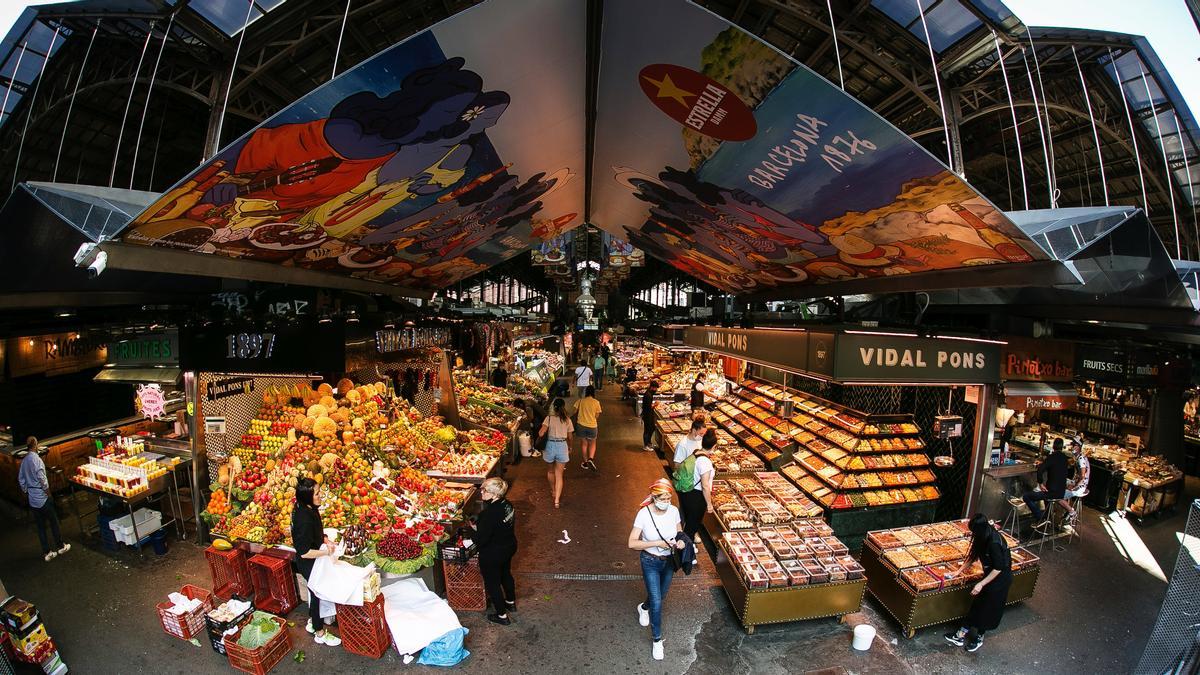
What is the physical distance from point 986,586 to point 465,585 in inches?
195

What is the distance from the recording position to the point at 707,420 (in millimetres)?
10867

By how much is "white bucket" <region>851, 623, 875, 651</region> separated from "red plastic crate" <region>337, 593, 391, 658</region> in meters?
4.29

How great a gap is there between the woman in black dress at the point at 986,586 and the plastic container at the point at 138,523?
9.16 meters

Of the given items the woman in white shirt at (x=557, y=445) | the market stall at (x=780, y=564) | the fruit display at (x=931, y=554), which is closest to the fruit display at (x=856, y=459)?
the market stall at (x=780, y=564)

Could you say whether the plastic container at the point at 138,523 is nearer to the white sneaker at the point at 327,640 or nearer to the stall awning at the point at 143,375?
the stall awning at the point at 143,375

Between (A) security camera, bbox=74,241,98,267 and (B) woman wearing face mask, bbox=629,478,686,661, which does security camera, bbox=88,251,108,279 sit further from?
(B) woman wearing face mask, bbox=629,478,686,661

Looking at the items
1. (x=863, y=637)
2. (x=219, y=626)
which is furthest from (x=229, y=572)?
(x=863, y=637)

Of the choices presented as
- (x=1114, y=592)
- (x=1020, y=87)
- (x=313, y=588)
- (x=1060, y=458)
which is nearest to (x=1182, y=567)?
(x=1114, y=592)

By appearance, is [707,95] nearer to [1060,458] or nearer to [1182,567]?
[1182,567]

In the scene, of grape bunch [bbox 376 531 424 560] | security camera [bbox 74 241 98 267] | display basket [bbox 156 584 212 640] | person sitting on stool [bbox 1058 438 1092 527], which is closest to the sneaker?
person sitting on stool [bbox 1058 438 1092 527]

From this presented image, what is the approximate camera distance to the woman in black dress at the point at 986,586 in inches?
168

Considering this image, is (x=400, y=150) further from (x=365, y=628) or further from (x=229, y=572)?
(x=229, y=572)

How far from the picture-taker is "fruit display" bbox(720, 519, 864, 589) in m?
4.53

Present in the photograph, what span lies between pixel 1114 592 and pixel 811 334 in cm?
471
